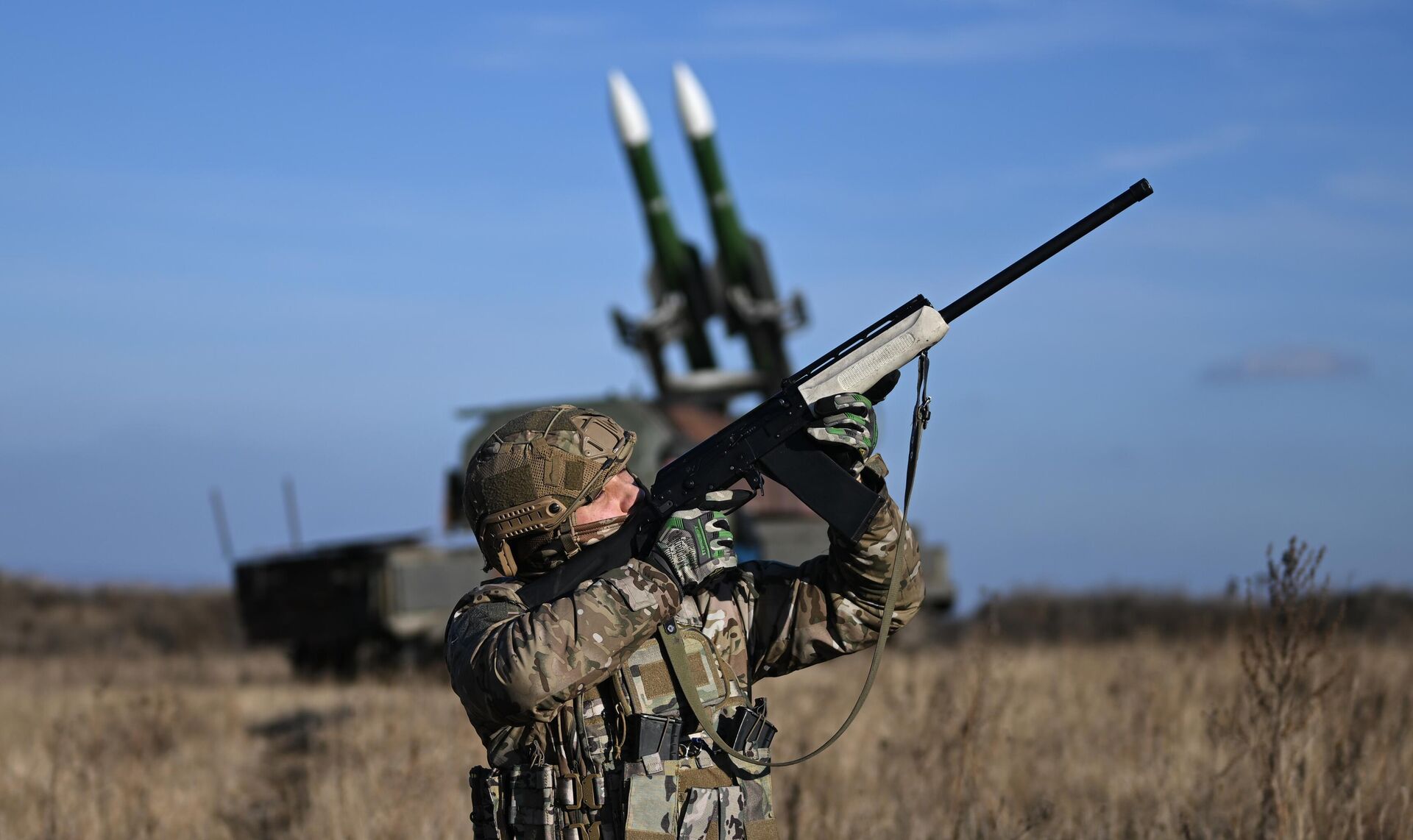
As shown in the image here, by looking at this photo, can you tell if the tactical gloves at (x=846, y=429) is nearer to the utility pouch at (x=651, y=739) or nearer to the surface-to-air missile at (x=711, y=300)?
the utility pouch at (x=651, y=739)

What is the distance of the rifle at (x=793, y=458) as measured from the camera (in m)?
3.26

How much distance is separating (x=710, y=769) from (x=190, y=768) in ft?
19.7

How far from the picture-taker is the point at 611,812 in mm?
3170

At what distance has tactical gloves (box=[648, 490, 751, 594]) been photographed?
3.14 metres

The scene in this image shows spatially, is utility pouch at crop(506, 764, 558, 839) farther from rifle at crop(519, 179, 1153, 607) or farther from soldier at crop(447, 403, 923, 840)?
rifle at crop(519, 179, 1153, 607)

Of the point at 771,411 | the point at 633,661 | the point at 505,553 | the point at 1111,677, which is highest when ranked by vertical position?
the point at 771,411

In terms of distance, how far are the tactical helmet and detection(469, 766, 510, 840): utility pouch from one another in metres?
0.46

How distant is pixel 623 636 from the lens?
3.02 m

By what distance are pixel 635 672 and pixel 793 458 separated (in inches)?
24.1

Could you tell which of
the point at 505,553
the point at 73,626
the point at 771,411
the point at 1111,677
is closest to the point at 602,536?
the point at 505,553

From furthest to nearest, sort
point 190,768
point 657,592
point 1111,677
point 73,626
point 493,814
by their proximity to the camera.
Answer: point 73,626 → point 1111,677 → point 190,768 → point 493,814 → point 657,592

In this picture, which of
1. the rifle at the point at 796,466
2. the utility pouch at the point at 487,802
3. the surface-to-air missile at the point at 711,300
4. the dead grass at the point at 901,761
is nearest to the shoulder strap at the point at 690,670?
the rifle at the point at 796,466

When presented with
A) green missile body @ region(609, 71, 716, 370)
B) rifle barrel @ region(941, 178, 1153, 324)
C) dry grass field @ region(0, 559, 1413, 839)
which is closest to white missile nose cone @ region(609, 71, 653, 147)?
green missile body @ region(609, 71, 716, 370)

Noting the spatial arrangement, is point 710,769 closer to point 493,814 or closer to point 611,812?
point 611,812
